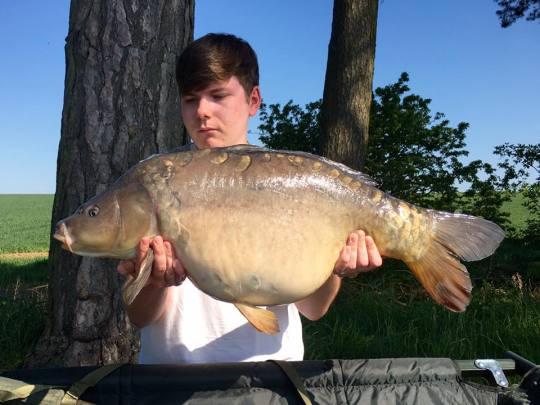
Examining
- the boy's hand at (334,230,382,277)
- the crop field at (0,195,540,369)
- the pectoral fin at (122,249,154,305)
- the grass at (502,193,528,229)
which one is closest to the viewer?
the pectoral fin at (122,249,154,305)

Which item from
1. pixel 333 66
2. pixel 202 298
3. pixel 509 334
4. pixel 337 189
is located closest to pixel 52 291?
pixel 202 298

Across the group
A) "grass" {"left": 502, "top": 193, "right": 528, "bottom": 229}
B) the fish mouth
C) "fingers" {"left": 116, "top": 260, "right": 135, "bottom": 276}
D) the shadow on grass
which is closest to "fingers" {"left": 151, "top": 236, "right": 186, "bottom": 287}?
"fingers" {"left": 116, "top": 260, "right": 135, "bottom": 276}

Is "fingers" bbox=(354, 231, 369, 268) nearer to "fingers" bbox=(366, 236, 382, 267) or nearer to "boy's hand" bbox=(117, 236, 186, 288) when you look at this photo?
"fingers" bbox=(366, 236, 382, 267)

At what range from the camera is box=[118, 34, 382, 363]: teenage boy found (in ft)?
4.82

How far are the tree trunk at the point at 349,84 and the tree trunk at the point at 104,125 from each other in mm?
2205

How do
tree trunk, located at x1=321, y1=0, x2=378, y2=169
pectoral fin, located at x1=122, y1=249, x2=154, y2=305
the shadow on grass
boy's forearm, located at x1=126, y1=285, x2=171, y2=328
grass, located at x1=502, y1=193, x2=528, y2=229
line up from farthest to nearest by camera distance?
1. grass, located at x1=502, y1=193, x2=528, y2=229
2. the shadow on grass
3. tree trunk, located at x1=321, y1=0, x2=378, y2=169
4. boy's forearm, located at x1=126, y1=285, x2=171, y2=328
5. pectoral fin, located at x1=122, y1=249, x2=154, y2=305

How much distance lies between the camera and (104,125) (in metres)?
2.30

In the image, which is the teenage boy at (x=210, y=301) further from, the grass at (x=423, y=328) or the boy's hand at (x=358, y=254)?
the grass at (x=423, y=328)

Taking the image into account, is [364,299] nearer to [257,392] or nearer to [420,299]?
[420,299]

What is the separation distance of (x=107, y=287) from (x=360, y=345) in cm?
155

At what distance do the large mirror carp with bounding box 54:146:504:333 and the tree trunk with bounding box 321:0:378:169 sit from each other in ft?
9.84

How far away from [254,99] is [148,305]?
28.2 inches

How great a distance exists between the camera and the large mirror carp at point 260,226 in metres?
1.21

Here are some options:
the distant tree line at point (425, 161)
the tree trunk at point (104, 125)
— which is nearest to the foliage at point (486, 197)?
the distant tree line at point (425, 161)
